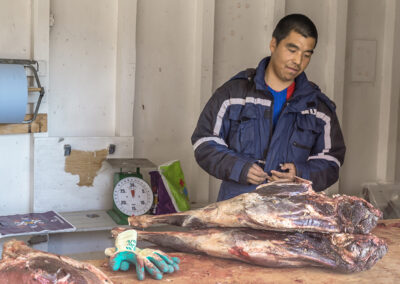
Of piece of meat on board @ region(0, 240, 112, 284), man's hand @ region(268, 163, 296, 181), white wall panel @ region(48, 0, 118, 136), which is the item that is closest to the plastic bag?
white wall panel @ region(48, 0, 118, 136)

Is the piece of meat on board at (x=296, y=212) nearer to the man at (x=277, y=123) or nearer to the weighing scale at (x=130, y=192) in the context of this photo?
the man at (x=277, y=123)

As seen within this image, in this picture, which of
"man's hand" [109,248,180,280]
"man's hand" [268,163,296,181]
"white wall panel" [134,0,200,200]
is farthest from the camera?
"white wall panel" [134,0,200,200]

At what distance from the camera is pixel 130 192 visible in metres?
4.14

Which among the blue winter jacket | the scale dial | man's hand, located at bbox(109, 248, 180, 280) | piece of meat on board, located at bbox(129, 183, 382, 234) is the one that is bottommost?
the scale dial

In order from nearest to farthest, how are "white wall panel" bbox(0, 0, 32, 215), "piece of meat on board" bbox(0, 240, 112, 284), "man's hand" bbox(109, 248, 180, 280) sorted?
1. "piece of meat on board" bbox(0, 240, 112, 284)
2. "man's hand" bbox(109, 248, 180, 280)
3. "white wall panel" bbox(0, 0, 32, 215)

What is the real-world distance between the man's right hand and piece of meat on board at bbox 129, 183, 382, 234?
0.69 meters

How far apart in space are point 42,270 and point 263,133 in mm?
1743

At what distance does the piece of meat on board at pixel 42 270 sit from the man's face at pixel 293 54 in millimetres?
1754

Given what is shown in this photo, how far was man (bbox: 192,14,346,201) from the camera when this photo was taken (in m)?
3.11

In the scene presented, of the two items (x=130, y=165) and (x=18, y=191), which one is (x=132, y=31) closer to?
(x=130, y=165)

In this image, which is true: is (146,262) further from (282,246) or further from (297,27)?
(297,27)

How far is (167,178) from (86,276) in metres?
2.52

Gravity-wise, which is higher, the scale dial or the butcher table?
the butcher table

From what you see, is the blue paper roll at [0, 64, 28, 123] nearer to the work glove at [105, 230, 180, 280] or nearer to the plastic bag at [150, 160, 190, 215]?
the plastic bag at [150, 160, 190, 215]
